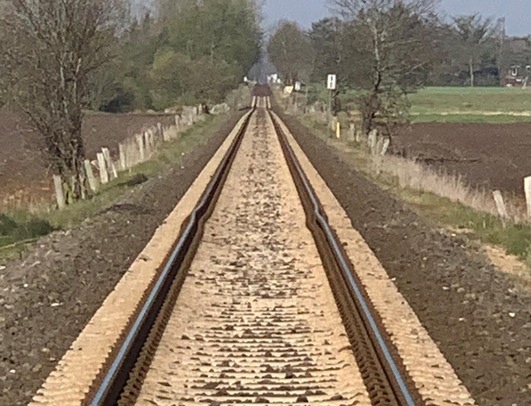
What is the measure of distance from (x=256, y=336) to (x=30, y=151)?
802 inches

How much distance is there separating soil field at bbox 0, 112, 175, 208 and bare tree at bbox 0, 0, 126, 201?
85cm

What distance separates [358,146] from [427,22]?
7314 millimetres

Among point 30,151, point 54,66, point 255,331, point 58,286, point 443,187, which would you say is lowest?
point 443,187

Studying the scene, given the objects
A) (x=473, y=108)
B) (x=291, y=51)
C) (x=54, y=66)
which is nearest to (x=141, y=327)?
(x=54, y=66)

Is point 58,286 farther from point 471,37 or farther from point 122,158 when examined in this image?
point 471,37

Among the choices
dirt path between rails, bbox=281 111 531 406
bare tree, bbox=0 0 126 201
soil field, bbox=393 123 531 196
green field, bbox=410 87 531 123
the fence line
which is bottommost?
green field, bbox=410 87 531 123

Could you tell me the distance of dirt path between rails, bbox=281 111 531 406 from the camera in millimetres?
7773

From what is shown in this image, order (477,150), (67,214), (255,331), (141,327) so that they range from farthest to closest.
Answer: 1. (477,150)
2. (67,214)
3. (255,331)
4. (141,327)

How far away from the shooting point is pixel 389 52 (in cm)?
4322

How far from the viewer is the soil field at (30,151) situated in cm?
2746

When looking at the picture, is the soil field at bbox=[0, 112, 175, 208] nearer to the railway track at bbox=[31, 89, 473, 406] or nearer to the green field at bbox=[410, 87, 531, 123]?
the railway track at bbox=[31, 89, 473, 406]

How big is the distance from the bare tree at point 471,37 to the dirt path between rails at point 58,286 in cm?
15756

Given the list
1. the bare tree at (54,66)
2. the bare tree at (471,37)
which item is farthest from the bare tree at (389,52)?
the bare tree at (471,37)

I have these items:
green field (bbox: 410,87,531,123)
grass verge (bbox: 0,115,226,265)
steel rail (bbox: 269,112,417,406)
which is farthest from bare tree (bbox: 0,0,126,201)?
green field (bbox: 410,87,531,123)
